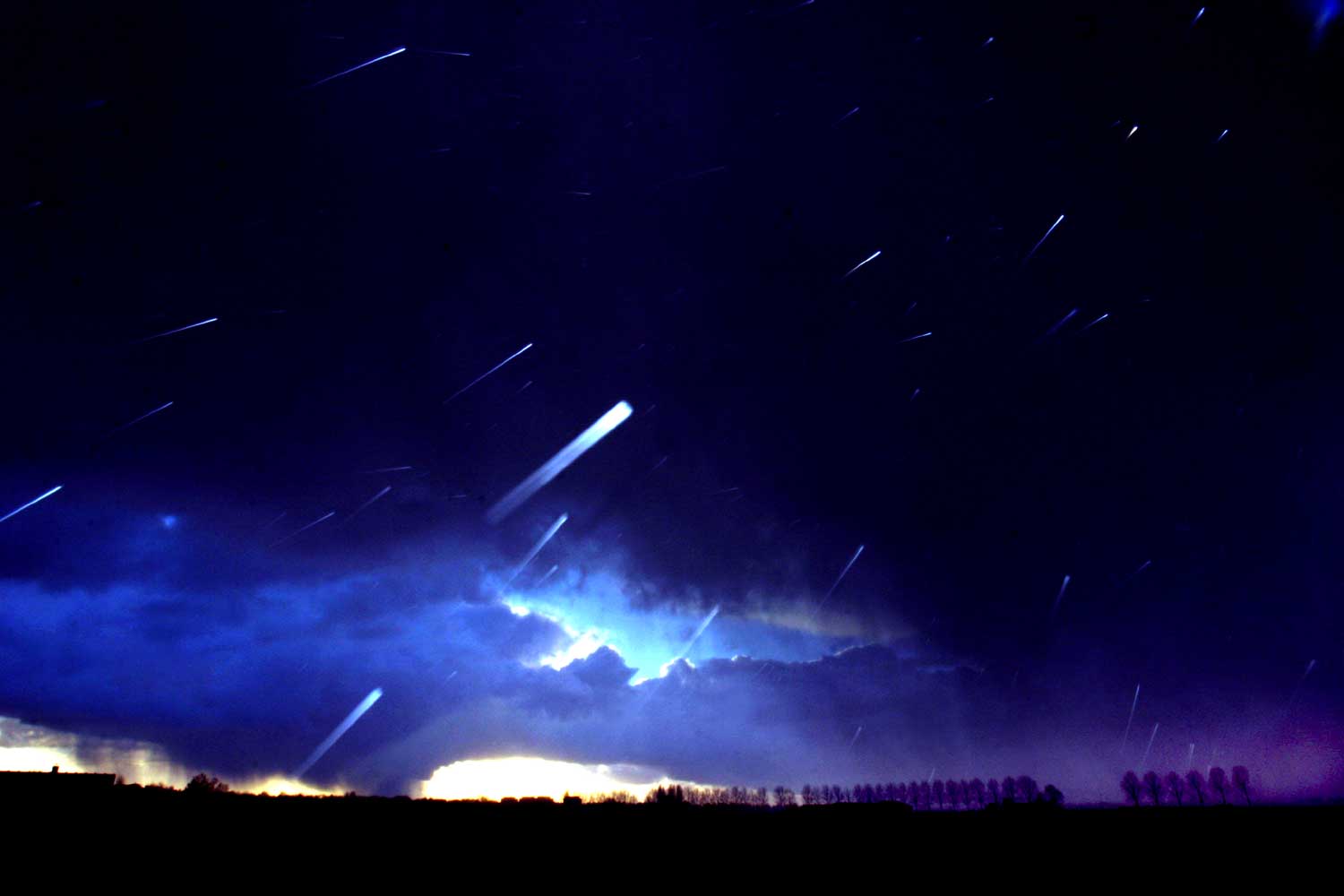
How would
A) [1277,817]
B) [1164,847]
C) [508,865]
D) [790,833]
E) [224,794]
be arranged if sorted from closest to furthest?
[508,865], [1164,847], [790,833], [1277,817], [224,794]

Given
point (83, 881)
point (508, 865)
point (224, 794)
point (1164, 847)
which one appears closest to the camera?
point (83, 881)

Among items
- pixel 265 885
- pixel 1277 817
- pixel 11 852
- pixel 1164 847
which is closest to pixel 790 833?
pixel 1164 847

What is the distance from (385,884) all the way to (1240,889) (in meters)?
23.7

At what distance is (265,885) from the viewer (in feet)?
54.0

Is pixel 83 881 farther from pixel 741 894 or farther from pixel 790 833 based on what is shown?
pixel 790 833

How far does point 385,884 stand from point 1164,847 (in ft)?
79.7

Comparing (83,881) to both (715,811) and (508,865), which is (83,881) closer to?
(508,865)

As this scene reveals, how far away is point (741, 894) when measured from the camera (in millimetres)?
17297

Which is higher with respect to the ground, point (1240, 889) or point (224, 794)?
point (224, 794)

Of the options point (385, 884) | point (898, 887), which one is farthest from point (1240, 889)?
point (385, 884)

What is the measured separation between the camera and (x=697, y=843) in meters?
20.3

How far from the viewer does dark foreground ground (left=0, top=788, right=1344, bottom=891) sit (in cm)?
1800

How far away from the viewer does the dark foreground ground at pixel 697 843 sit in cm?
1800

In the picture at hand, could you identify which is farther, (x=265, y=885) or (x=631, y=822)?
(x=631, y=822)
